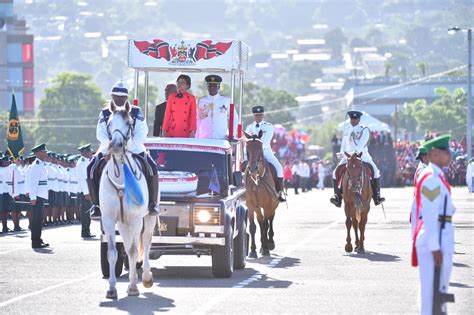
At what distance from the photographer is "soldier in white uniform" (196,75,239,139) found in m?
27.0

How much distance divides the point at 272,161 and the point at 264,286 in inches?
291

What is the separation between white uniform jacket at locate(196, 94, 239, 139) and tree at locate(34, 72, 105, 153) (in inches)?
6021

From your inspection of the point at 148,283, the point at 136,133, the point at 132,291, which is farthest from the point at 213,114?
the point at 132,291

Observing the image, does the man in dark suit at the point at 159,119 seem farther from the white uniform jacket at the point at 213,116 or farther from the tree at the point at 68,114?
the tree at the point at 68,114

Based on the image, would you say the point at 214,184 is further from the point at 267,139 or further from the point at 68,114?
the point at 68,114

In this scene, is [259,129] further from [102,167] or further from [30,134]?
[30,134]

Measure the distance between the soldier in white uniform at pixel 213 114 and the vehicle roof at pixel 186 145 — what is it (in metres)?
1.87

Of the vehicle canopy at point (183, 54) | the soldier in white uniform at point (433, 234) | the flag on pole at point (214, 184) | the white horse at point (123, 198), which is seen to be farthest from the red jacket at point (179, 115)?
the soldier in white uniform at point (433, 234)

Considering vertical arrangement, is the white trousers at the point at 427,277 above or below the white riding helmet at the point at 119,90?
below

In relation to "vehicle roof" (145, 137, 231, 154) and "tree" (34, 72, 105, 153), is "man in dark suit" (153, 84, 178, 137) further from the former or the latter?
"tree" (34, 72, 105, 153)

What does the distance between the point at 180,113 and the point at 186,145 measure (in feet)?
4.85

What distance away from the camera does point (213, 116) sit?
2705 centimetres

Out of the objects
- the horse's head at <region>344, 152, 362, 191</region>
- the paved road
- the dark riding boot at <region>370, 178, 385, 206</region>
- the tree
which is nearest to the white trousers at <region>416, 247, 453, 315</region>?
the paved road

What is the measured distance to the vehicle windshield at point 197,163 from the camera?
24.8m
